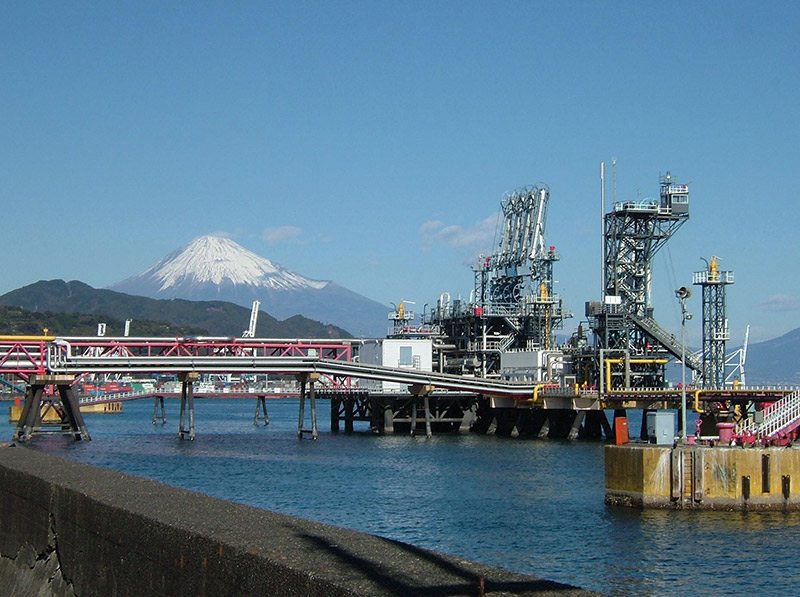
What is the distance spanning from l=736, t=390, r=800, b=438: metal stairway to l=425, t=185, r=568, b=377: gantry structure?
54105 millimetres

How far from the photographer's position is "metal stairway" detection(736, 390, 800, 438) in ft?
173

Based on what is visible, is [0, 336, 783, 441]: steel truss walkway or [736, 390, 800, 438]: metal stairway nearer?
[736, 390, 800, 438]: metal stairway

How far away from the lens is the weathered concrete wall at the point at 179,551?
38.8ft

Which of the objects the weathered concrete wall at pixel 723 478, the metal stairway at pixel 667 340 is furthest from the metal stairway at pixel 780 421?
the metal stairway at pixel 667 340

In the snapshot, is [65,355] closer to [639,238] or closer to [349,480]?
[349,480]

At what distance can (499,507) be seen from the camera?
1860 inches

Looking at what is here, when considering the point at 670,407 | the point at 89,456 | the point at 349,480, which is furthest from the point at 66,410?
the point at 670,407

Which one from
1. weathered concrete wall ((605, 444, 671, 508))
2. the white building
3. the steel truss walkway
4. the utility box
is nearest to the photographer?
weathered concrete wall ((605, 444, 671, 508))

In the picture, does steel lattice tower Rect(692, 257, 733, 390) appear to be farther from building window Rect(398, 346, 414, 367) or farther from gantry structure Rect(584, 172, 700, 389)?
building window Rect(398, 346, 414, 367)

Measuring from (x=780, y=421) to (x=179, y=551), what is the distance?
4479cm

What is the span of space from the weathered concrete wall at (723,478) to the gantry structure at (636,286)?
185 ft

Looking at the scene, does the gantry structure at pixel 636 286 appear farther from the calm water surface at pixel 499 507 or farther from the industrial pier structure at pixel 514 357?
the calm water surface at pixel 499 507

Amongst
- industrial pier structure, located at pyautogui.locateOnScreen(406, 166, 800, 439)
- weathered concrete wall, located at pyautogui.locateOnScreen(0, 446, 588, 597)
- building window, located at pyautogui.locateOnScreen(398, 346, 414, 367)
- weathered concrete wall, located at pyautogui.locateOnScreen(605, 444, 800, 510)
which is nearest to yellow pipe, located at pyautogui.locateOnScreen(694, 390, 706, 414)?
industrial pier structure, located at pyautogui.locateOnScreen(406, 166, 800, 439)

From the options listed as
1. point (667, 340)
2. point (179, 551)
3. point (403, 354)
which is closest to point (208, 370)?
point (403, 354)
